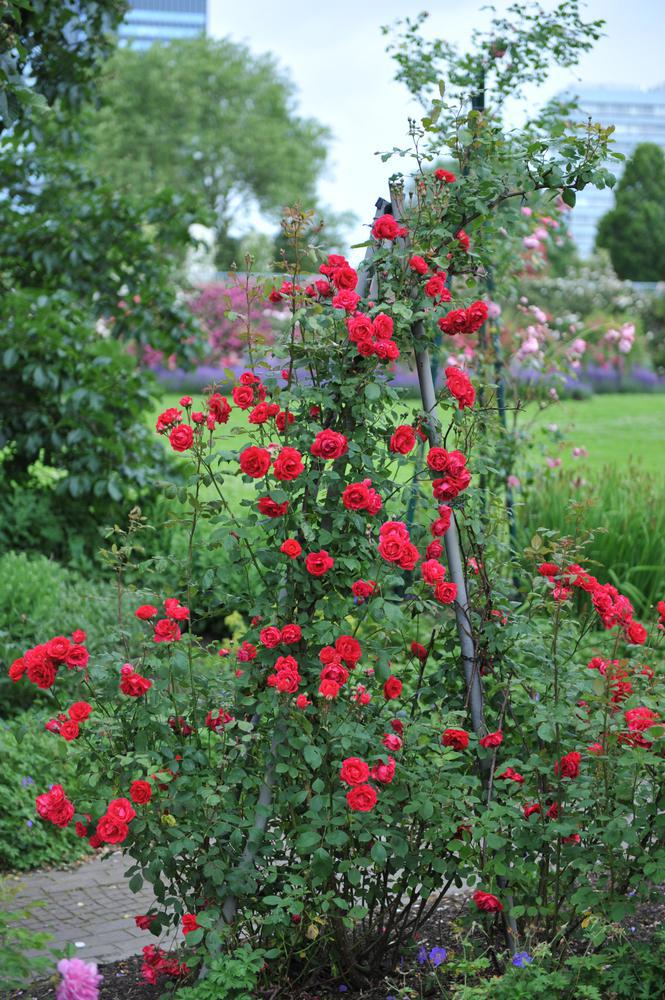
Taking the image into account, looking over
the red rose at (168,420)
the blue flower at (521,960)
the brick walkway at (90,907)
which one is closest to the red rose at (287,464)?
the red rose at (168,420)

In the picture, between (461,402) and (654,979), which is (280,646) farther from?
(654,979)

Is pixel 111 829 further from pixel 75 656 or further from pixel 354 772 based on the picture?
pixel 354 772

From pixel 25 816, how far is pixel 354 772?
1.90 meters

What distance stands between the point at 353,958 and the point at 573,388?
17849 millimetres

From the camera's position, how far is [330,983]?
275cm

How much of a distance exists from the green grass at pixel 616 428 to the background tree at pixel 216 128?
875 inches

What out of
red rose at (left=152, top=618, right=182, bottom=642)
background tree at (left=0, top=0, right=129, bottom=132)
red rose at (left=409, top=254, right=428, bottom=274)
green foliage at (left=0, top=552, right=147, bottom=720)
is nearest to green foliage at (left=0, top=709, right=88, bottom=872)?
green foliage at (left=0, top=552, right=147, bottom=720)

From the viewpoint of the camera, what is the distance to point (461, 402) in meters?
2.64

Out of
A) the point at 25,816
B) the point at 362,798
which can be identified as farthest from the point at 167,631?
the point at 25,816

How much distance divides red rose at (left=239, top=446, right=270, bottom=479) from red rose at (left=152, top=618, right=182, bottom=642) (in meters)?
0.41

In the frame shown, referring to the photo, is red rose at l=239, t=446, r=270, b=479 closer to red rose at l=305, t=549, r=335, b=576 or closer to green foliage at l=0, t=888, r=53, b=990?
red rose at l=305, t=549, r=335, b=576

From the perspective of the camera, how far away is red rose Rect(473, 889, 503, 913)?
2.53m

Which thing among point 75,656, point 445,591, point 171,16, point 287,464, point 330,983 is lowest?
point 330,983

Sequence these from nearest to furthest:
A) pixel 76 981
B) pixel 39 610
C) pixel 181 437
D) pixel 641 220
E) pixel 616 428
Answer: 1. pixel 76 981
2. pixel 181 437
3. pixel 39 610
4. pixel 616 428
5. pixel 641 220
